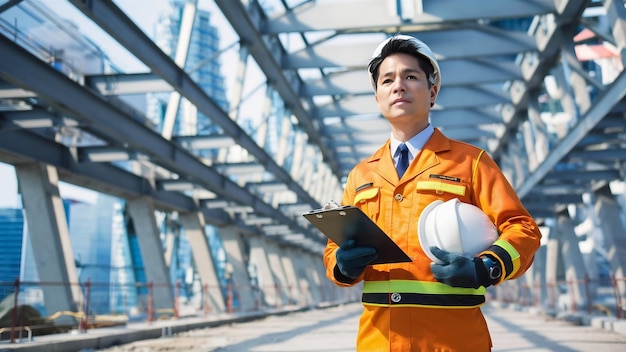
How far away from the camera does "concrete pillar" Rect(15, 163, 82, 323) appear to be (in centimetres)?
1267

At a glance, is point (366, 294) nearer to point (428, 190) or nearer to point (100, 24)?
point (428, 190)

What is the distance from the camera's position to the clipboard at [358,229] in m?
1.94

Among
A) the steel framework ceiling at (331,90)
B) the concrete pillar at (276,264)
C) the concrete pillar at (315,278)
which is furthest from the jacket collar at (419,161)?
the concrete pillar at (315,278)

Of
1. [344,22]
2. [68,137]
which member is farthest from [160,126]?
[344,22]

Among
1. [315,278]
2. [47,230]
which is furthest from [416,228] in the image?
[315,278]

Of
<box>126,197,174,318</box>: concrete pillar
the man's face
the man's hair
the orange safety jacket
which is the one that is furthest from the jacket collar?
<box>126,197,174,318</box>: concrete pillar

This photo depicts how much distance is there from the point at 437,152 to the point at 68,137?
486 inches

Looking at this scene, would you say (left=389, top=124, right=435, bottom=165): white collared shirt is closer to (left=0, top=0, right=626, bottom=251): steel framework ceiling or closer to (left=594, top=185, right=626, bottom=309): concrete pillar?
(left=0, top=0, right=626, bottom=251): steel framework ceiling

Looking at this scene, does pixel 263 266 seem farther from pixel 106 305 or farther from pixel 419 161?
pixel 419 161

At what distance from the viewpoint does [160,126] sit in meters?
15.4

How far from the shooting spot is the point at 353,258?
2041mm

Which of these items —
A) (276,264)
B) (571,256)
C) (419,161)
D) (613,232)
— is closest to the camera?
(419,161)

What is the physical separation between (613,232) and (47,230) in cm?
1627

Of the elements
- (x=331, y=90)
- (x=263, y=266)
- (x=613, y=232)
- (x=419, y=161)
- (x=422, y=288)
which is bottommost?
(x=422, y=288)
